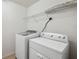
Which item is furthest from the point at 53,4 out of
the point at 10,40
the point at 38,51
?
the point at 10,40

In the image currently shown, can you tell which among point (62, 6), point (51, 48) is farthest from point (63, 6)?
point (51, 48)

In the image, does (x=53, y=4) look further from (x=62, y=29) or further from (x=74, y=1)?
(x=62, y=29)

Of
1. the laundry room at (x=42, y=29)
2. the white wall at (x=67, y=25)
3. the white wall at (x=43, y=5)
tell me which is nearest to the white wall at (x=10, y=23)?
the laundry room at (x=42, y=29)

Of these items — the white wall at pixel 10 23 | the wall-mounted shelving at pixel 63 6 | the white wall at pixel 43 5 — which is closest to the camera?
the wall-mounted shelving at pixel 63 6

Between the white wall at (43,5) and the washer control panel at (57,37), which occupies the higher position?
the white wall at (43,5)

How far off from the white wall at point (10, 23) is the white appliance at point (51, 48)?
157cm

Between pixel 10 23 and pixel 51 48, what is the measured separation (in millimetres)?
2181

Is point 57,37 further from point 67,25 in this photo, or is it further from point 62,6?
point 62,6

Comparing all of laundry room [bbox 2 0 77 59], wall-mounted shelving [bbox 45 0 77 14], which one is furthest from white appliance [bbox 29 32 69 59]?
wall-mounted shelving [bbox 45 0 77 14]

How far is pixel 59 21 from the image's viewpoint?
1.62m

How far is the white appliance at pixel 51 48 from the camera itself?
0.90m

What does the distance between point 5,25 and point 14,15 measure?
0.56 metres

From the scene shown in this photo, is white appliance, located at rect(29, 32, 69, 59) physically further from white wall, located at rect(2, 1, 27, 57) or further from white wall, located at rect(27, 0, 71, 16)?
white wall, located at rect(2, 1, 27, 57)

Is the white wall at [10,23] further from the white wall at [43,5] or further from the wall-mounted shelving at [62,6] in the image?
the wall-mounted shelving at [62,6]
